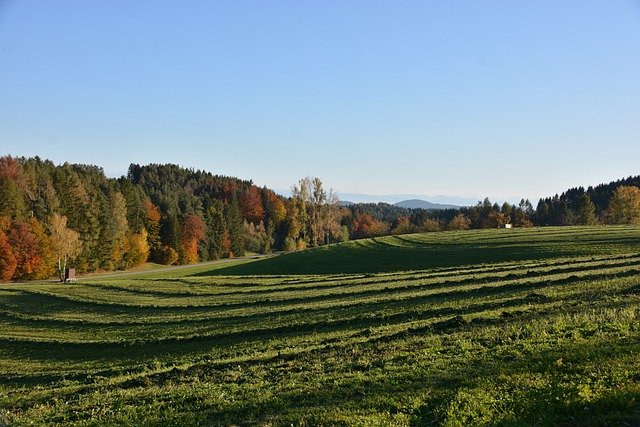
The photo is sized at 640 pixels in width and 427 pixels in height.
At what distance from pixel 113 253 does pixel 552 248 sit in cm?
8967

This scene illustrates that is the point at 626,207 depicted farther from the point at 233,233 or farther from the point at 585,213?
the point at 233,233

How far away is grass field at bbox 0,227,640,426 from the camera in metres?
9.16

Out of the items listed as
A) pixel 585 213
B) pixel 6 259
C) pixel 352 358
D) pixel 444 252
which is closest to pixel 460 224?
pixel 585 213

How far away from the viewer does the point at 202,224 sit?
414 ft

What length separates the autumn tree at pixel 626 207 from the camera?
10750 centimetres

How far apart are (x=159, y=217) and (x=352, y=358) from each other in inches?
4657

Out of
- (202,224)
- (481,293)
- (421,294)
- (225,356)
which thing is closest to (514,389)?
(225,356)

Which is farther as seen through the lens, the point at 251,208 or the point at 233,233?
the point at 251,208

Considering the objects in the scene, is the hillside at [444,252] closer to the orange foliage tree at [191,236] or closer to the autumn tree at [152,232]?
the orange foliage tree at [191,236]

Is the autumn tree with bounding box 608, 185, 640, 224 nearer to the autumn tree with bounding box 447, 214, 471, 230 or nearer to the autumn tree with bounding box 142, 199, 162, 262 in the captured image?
the autumn tree with bounding box 447, 214, 471, 230

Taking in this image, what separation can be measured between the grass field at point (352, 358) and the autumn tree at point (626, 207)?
97074 mm

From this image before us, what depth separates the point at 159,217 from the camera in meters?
122

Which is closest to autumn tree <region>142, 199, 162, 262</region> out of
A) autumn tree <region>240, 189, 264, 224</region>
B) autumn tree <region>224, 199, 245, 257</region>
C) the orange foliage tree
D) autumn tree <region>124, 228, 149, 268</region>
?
the orange foliage tree

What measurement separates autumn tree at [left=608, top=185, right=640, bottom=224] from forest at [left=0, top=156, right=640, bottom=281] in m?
0.23
